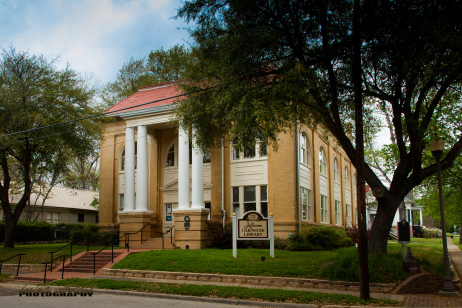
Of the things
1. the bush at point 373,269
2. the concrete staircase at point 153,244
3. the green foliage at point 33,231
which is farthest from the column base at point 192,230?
the green foliage at point 33,231

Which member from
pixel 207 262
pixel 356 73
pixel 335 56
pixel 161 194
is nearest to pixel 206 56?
pixel 335 56

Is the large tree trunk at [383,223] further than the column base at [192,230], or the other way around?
the column base at [192,230]

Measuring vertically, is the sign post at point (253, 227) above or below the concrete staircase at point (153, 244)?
above

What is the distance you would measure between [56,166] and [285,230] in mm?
14447

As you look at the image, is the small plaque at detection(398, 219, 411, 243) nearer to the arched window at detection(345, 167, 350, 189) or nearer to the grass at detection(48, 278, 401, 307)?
the grass at detection(48, 278, 401, 307)

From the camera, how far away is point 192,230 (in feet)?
72.3

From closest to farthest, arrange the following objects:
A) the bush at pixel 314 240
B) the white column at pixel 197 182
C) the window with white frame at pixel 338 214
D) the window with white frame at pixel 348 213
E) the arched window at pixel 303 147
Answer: the bush at pixel 314 240 < the white column at pixel 197 182 < the arched window at pixel 303 147 < the window with white frame at pixel 338 214 < the window with white frame at pixel 348 213

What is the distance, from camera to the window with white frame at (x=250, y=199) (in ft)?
78.9

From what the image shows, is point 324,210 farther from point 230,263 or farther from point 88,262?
point 88,262

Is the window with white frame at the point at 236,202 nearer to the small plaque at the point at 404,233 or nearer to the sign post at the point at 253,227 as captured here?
the sign post at the point at 253,227

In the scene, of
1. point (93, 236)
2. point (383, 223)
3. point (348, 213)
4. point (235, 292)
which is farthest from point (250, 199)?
point (348, 213)

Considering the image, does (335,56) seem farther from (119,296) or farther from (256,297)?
(119,296)

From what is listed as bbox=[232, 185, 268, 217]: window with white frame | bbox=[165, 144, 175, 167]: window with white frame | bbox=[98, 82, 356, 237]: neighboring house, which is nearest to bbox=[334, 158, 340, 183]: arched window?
bbox=[98, 82, 356, 237]: neighboring house

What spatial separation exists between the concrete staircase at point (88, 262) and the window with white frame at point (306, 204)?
37.4 ft
